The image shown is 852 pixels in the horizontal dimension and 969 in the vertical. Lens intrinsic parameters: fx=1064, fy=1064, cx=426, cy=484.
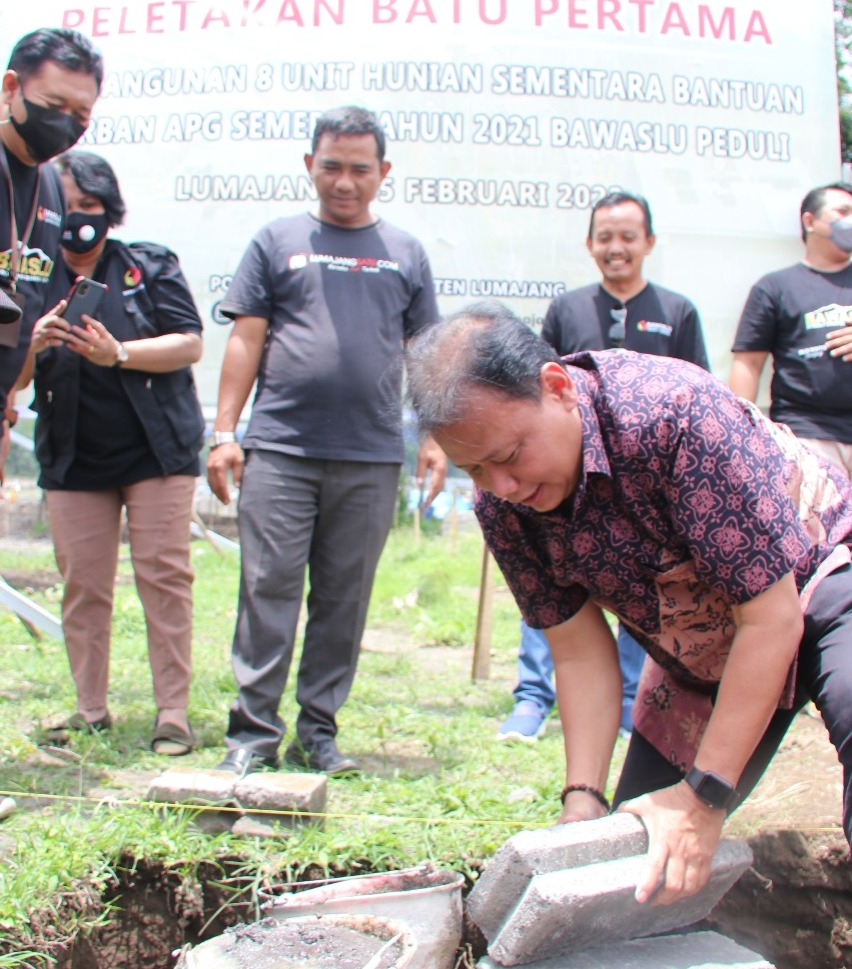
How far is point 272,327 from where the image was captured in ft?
11.2

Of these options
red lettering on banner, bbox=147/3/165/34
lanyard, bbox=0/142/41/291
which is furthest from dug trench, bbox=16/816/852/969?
red lettering on banner, bbox=147/3/165/34

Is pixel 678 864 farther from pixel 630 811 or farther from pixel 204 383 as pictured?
pixel 204 383

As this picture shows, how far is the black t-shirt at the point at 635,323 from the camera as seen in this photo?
3.85 meters

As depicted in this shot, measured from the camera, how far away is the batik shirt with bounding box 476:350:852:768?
6.11ft

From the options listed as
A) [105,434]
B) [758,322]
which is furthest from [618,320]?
[105,434]

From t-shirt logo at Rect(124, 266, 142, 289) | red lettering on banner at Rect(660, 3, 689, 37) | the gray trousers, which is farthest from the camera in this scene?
red lettering on banner at Rect(660, 3, 689, 37)

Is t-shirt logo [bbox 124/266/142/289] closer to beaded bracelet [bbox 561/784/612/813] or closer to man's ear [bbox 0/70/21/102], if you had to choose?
man's ear [bbox 0/70/21/102]

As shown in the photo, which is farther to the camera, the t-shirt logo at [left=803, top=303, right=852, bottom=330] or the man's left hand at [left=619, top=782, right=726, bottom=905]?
the t-shirt logo at [left=803, top=303, right=852, bottom=330]

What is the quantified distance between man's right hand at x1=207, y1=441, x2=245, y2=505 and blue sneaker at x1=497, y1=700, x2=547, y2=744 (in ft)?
4.13

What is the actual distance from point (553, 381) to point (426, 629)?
4.10 metres

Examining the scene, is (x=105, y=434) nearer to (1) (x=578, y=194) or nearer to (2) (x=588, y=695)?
(2) (x=588, y=695)

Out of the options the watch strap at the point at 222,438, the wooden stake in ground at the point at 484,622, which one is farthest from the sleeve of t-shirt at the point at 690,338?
the watch strap at the point at 222,438

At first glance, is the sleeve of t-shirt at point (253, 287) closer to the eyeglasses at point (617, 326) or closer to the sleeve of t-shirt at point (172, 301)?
the sleeve of t-shirt at point (172, 301)

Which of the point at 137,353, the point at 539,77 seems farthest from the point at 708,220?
the point at 137,353
